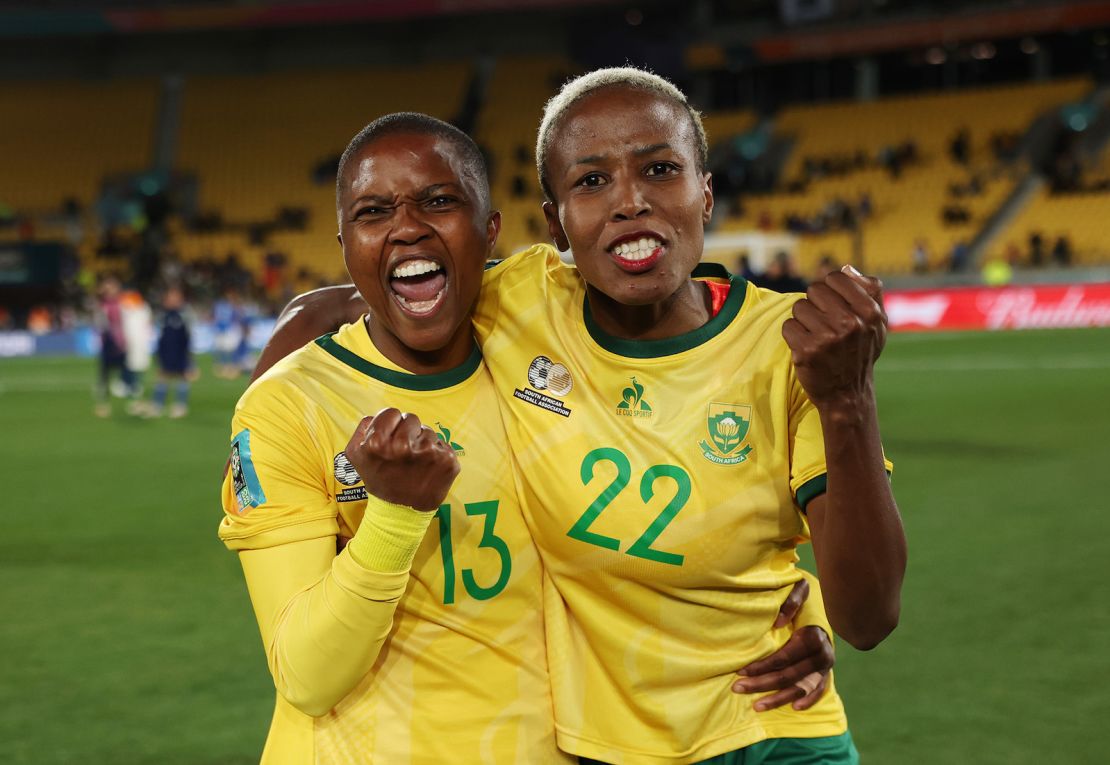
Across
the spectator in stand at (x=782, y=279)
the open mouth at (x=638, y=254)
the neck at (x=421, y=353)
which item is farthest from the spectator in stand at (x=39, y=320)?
the open mouth at (x=638, y=254)

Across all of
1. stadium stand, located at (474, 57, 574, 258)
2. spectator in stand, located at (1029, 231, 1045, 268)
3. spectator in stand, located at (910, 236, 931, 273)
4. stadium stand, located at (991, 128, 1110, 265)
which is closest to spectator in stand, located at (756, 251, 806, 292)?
spectator in stand, located at (1029, 231, 1045, 268)

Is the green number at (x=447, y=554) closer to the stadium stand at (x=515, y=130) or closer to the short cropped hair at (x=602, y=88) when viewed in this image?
the short cropped hair at (x=602, y=88)

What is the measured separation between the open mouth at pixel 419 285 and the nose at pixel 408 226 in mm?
49

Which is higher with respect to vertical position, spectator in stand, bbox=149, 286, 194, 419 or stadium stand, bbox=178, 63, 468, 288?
stadium stand, bbox=178, 63, 468, 288

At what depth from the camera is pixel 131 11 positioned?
38312 millimetres

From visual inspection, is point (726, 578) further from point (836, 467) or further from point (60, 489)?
point (60, 489)

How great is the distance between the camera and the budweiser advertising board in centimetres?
2416

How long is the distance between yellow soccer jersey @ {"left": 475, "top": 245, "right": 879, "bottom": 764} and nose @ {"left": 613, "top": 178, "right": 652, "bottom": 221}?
27 cm

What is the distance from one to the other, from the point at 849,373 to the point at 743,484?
40 centimetres

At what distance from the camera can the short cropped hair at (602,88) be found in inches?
95.5

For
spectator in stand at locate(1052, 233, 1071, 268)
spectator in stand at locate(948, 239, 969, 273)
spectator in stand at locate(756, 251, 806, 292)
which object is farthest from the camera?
spectator in stand at locate(948, 239, 969, 273)

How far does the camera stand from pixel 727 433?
7.64 feet

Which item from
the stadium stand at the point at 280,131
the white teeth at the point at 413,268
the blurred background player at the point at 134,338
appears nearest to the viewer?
the white teeth at the point at 413,268

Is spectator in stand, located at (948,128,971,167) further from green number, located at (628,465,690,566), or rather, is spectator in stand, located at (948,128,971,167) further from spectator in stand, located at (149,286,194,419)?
green number, located at (628,465,690,566)
